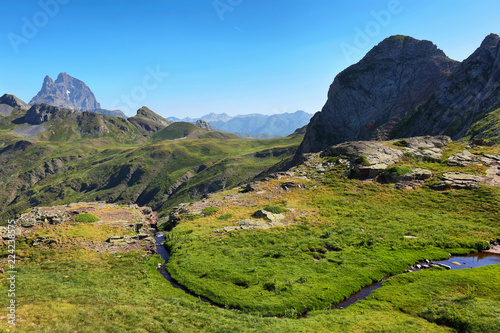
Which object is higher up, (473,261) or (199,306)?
(199,306)

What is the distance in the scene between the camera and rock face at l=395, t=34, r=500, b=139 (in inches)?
4658

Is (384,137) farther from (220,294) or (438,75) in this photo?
(220,294)

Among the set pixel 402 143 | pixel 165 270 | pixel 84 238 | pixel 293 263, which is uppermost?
pixel 402 143

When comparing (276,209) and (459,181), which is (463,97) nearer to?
(459,181)

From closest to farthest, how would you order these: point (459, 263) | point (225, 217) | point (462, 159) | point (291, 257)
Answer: point (459, 263) → point (291, 257) → point (225, 217) → point (462, 159)

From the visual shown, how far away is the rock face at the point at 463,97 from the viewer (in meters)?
118

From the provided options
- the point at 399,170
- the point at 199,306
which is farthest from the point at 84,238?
the point at 399,170

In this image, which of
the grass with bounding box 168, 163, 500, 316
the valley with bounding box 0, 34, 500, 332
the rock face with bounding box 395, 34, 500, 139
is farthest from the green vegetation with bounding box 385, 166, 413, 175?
the rock face with bounding box 395, 34, 500, 139

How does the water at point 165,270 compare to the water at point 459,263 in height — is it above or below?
above

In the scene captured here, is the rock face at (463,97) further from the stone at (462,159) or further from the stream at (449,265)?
the stream at (449,265)

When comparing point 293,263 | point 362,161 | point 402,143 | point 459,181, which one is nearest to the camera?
point 293,263

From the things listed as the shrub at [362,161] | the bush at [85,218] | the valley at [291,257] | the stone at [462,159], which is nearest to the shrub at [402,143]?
the valley at [291,257]

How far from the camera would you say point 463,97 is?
134875 millimetres

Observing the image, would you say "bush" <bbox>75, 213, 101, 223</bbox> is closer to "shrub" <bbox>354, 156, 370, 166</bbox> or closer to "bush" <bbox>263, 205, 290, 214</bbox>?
"bush" <bbox>263, 205, 290, 214</bbox>
